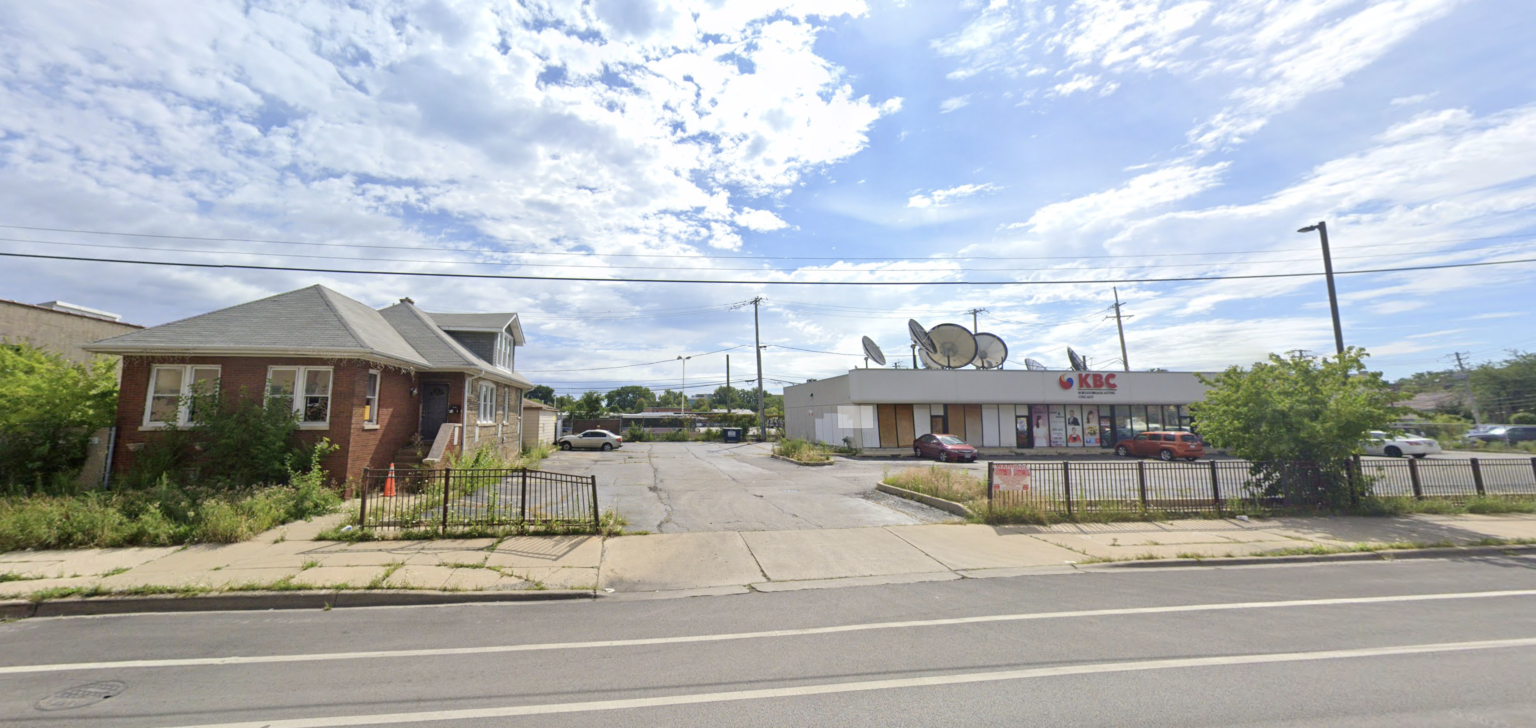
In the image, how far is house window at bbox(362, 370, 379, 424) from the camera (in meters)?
15.5

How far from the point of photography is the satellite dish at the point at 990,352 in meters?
38.7

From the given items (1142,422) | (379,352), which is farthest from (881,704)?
(1142,422)

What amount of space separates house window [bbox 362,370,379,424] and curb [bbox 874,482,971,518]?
522 inches

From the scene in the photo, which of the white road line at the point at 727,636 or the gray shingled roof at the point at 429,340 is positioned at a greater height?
the gray shingled roof at the point at 429,340

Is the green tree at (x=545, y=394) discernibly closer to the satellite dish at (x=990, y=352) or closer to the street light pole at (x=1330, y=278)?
the satellite dish at (x=990, y=352)

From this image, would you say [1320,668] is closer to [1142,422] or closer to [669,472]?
[669,472]

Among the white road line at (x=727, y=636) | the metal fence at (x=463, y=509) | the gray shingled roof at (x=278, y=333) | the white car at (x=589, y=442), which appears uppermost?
the gray shingled roof at (x=278, y=333)

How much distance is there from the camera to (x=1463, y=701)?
4.43m

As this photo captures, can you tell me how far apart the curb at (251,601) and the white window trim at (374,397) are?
809cm

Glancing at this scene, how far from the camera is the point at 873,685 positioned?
4855 millimetres

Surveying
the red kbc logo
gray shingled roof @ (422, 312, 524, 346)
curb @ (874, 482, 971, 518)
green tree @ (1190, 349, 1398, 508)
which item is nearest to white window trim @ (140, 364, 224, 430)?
gray shingled roof @ (422, 312, 524, 346)

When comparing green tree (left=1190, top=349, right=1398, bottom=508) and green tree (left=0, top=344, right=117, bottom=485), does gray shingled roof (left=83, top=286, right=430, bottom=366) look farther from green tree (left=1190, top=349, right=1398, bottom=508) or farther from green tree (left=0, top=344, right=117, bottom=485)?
green tree (left=1190, top=349, right=1398, bottom=508)

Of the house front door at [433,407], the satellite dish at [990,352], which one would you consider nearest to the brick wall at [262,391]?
the house front door at [433,407]

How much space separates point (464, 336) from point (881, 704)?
2452 centimetres
